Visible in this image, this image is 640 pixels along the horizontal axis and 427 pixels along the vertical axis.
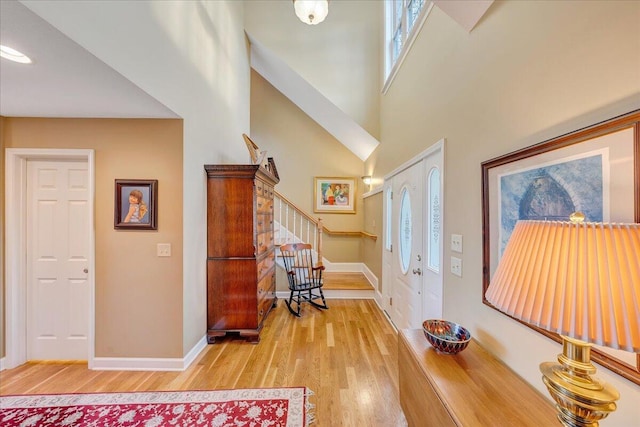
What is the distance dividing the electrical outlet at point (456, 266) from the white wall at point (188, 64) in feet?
7.68

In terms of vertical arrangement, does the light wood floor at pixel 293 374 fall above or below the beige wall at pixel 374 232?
below

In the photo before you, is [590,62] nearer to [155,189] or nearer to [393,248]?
[393,248]

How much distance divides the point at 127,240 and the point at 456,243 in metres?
2.85

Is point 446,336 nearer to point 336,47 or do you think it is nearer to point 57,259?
point 57,259

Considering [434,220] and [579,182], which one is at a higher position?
[579,182]

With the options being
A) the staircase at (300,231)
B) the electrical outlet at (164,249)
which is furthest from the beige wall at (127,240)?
the staircase at (300,231)

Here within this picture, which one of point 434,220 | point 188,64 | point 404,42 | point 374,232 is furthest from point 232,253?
point 404,42

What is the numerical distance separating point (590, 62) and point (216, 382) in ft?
10.0

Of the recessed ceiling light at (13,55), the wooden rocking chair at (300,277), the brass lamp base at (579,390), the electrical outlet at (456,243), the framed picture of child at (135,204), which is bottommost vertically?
the wooden rocking chair at (300,277)

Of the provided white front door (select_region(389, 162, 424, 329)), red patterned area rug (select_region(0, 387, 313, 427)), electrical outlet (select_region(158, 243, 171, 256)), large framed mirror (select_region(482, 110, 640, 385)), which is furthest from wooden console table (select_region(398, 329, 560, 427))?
electrical outlet (select_region(158, 243, 171, 256))

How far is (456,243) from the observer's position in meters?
1.77

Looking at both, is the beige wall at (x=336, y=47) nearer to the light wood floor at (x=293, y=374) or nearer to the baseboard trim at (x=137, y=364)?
the light wood floor at (x=293, y=374)

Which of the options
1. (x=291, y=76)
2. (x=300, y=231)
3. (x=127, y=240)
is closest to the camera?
(x=127, y=240)

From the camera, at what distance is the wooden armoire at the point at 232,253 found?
279 cm
